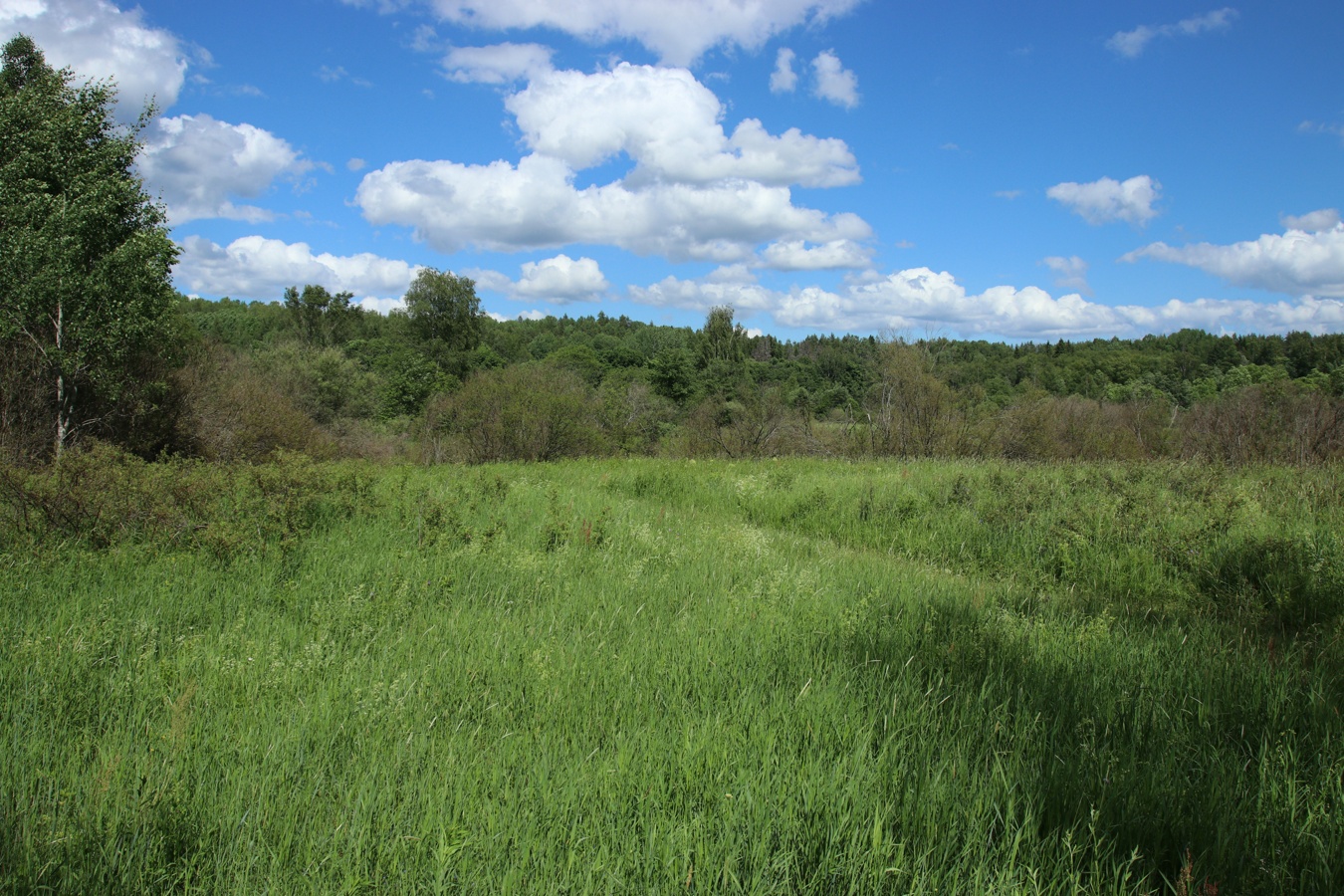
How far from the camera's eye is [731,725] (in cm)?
320

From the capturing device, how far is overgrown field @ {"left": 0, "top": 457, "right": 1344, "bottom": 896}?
234cm

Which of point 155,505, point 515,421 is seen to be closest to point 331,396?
point 515,421

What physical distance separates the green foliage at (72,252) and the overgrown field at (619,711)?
41.3 feet

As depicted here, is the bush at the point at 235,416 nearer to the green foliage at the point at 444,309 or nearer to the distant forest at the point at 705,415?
the distant forest at the point at 705,415

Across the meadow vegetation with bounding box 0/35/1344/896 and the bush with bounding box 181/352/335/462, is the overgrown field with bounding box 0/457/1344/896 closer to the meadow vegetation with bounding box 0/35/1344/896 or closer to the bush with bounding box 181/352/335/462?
the meadow vegetation with bounding box 0/35/1344/896

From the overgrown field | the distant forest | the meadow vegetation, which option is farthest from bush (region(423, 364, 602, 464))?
the overgrown field

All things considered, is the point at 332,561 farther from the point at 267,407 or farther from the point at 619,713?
the point at 267,407

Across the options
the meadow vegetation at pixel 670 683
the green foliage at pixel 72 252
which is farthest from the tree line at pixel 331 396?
→ the meadow vegetation at pixel 670 683

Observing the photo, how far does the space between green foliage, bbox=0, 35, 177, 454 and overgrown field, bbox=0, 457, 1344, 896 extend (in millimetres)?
12601

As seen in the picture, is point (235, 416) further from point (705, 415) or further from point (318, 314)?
point (318, 314)

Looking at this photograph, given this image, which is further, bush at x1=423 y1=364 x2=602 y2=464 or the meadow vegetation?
bush at x1=423 y1=364 x2=602 y2=464

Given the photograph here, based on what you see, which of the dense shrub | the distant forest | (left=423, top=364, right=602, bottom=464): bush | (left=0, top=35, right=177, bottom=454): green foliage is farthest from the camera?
(left=423, top=364, right=602, bottom=464): bush

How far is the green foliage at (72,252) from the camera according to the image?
15211 mm

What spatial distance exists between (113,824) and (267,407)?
23.7 metres
